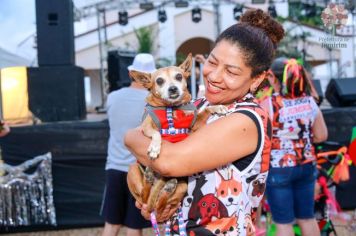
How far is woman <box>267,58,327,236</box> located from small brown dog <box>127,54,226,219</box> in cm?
180

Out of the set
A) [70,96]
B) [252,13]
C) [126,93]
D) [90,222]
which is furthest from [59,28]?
[252,13]

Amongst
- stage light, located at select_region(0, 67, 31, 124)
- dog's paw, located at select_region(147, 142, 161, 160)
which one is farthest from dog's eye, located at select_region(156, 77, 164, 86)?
stage light, located at select_region(0, 67, 31, 124)

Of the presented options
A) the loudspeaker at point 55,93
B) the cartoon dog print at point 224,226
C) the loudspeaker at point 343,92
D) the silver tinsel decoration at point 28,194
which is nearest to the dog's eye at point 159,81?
the cartoon dog print at point 224,226

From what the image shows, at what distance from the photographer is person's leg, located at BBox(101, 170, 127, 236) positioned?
398cm

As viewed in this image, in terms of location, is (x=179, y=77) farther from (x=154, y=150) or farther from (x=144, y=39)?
(x=144, y=39)

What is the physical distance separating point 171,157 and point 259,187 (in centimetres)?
36

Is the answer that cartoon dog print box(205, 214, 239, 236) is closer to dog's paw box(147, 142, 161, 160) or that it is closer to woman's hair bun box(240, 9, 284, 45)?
dog's paw box(147, 142, 161, 160)

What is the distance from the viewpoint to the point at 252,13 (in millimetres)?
2023

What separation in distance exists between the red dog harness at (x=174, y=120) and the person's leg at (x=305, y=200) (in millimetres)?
1990

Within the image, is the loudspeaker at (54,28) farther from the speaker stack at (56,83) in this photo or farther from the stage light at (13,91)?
the stage light at (13,91)

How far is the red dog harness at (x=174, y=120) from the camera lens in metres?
1.87

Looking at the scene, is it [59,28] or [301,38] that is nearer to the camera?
→ [59,28]

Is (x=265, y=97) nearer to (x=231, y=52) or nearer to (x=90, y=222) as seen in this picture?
(x=231, y=52)

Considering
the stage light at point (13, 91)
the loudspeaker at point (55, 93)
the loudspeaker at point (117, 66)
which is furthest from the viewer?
the stage light at point (13, 91)
